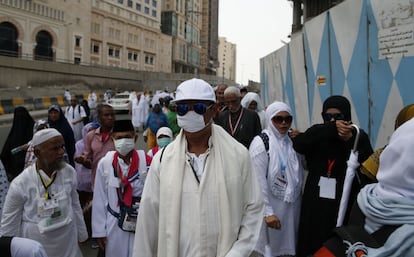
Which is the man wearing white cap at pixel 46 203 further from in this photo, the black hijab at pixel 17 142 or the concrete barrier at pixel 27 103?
the concrete barrier at pixel 27 103

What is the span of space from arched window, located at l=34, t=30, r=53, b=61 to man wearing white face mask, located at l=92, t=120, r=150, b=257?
145 feet

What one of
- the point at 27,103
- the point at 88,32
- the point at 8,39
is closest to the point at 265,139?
the point at 27,103

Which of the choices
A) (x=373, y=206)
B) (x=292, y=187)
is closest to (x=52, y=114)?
(x=292, y=187)

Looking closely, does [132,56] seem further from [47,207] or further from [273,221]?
[273,221]

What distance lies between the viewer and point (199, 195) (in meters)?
2.08

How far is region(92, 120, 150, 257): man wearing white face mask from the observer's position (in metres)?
3.29

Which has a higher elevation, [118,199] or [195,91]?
[195,91]

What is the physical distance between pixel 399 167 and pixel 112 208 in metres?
2.46

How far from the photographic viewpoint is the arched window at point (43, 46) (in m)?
43.2

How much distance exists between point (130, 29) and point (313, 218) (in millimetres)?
68120

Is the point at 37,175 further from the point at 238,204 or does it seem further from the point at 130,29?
the point at 130,29

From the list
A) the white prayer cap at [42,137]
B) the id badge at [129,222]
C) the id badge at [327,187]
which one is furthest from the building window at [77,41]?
the id badge at [327,187]

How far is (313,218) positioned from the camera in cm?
329

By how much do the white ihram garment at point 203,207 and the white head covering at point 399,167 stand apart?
74cm
